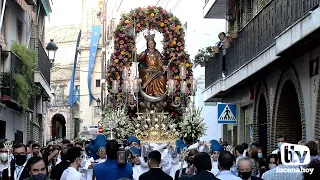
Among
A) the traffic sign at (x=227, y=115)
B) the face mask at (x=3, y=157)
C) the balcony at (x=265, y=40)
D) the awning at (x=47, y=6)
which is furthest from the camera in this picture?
the awning at (x=47, y=6)

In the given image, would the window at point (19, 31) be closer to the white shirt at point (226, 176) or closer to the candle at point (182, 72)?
the candle at point (182, 72)

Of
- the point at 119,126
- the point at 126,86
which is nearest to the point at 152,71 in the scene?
the point at 126,86

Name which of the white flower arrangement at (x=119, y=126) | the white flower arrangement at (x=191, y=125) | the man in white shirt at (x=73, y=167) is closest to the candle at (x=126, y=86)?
the white flower arrangement at (x=119, y=126)

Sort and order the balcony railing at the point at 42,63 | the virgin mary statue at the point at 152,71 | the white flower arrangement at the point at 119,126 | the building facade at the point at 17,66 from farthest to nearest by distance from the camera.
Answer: the balcony railing at the point at 42,63, the virgin mary statue at the point at 152,71, the building facade at the point at 17,66, the white flower arrangement at the point at 119,126

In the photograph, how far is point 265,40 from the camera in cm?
1761

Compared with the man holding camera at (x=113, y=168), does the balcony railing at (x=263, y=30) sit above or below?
above

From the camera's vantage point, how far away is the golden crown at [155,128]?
2022 cm

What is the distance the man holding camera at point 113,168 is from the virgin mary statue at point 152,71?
1308 cm

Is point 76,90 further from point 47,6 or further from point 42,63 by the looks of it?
point 42,63

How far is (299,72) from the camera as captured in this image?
16562mm

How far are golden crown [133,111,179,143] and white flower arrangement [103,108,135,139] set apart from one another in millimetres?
250

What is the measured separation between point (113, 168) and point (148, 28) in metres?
14.3

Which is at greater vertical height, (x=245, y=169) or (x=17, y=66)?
(x=17, y=66)

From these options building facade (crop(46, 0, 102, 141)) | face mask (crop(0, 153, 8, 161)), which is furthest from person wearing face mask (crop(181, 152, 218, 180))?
building facade (crop(46, 0, 102, 141))
